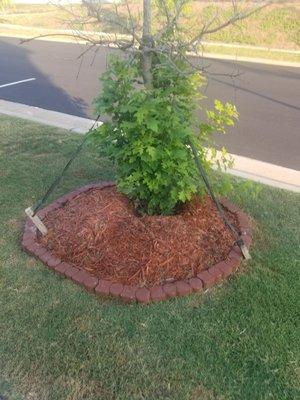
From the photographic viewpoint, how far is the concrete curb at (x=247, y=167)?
4969 mm

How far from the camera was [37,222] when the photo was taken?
12.3 feet

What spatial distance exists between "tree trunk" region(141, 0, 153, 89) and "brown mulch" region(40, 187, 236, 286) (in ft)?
3.54

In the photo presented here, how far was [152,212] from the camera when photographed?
12.5 ft

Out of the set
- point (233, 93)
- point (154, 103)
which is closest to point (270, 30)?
point (233, 93)

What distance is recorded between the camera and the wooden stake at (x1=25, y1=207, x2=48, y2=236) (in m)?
3.70

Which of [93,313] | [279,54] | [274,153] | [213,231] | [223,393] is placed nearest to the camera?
[223,393]

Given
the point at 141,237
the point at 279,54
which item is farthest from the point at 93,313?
the point at 279,54

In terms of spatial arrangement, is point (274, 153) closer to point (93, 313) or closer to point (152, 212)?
point (152, 212)

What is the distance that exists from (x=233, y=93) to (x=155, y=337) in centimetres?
729

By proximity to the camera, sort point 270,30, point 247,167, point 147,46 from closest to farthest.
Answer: point 147,46 → point 247,167 → point 270,30

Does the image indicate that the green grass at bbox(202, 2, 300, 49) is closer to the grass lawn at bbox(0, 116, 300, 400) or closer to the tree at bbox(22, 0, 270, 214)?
the tree at bbox(22, 0, 270, 214)

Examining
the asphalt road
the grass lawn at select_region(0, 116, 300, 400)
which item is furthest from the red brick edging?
the asphalt road

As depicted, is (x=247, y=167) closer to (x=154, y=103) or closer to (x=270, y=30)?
(x=154, y=103)

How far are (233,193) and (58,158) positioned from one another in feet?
7.51
